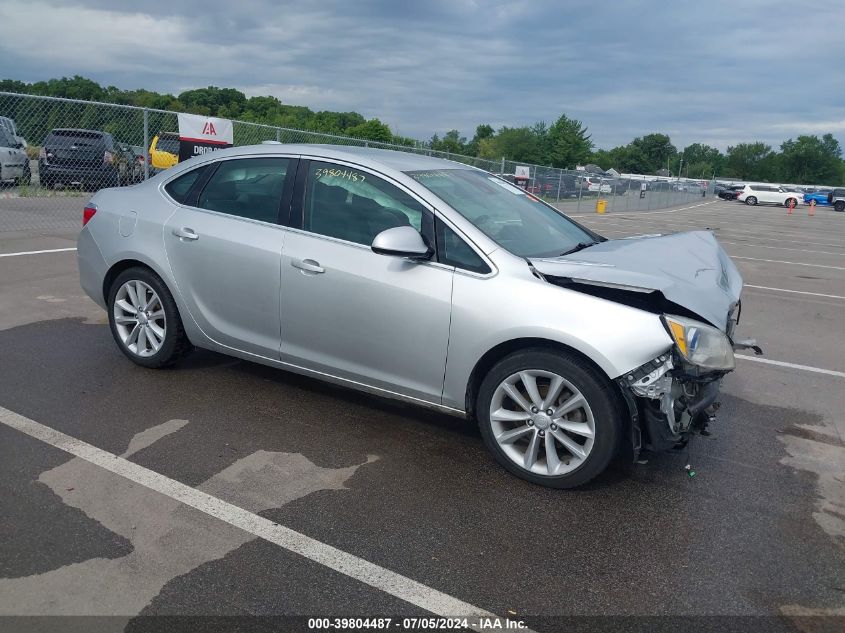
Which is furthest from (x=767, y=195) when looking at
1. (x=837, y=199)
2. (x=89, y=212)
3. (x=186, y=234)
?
(x=186, y=234)

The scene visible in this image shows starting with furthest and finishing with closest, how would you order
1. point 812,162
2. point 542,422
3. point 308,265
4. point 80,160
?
point 812,162
point 80,160
point 308,265
point 542,422

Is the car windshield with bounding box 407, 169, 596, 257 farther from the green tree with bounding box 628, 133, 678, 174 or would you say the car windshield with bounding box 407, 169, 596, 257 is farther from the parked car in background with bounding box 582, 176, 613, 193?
the green tree with bounding box 628, 133, 678, 174

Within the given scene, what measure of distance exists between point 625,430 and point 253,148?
3.06 metres

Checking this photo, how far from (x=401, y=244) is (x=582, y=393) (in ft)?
3.96

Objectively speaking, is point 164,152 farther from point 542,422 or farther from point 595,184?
point 595,184

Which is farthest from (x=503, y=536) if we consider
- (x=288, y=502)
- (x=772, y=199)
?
(x=772, y=199)

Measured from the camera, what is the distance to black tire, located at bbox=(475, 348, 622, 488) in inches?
140

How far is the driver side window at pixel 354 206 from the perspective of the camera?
4.27 metres

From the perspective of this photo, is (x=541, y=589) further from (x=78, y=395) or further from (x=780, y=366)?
(x=780, y=366)

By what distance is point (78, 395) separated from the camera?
4742 mm

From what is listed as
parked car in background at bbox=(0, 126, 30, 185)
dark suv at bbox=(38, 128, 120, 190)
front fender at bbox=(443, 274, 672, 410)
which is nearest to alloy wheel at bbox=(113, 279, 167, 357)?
front fender at bbox=(443, 274, 672, 410)

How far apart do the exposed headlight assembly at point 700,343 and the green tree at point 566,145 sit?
90077mm

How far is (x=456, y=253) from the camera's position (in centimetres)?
402

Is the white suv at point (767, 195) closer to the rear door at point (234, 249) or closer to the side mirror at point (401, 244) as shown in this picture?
the rear door at point (234, 249)
